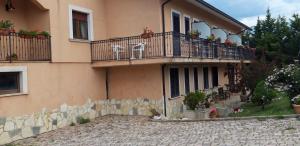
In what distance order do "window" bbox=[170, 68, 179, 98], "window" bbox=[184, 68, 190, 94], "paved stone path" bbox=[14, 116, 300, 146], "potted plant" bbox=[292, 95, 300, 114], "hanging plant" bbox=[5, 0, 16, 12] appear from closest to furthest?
"paved stone path" bbox=[14, 116, 300, 146] → "hanging plant" bbox=[5, 0, 16, 12] → "potted plant" bbox=[292, 95, 300, 114] → "window" bbox=[170, 68, 179, 98] → "window" bbox=[184, 68, 190, 94]

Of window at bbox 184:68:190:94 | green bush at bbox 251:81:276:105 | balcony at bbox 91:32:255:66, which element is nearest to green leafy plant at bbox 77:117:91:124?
balcony at bbox 91:32:255:66

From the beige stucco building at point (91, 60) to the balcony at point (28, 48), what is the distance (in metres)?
0.04

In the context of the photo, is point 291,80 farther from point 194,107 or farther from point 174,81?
point 174,81

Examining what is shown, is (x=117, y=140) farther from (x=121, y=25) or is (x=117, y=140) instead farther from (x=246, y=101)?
(x=246, y=101)

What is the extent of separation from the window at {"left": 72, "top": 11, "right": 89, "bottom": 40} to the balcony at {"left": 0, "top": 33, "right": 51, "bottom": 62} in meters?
2.04

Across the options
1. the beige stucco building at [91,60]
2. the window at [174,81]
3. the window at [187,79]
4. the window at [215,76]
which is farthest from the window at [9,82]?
the window at [215,76]

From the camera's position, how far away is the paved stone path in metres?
11.5

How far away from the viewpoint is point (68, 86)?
16.7 m

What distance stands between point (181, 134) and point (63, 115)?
5695mm

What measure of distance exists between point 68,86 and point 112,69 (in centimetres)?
320

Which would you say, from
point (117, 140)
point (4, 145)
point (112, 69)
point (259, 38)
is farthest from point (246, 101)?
point (259, 38)

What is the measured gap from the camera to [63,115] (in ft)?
53.2

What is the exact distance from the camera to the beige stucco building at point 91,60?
1441 cm

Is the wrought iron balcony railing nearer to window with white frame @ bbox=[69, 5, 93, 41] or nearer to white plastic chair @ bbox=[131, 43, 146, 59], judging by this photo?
white plastic chair @ bbox=[131, 43, 146, 59]
